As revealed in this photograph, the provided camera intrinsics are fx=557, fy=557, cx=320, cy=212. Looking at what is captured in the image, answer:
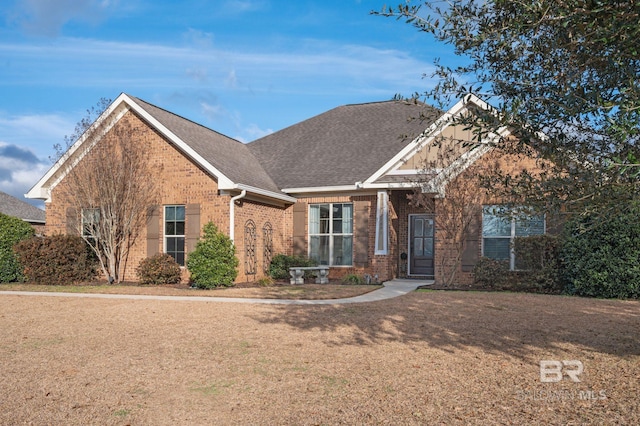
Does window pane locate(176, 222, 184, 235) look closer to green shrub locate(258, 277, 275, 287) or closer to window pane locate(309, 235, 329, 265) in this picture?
green shrub locate(258, 277, 275, 287)

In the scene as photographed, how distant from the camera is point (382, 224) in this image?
57.6ft

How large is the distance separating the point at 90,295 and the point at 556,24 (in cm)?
1299

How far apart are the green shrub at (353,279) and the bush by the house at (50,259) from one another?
8399 mm

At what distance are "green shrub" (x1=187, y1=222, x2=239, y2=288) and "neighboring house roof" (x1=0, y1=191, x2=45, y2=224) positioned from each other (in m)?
20.3

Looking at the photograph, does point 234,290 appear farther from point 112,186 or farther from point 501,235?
point 501,235

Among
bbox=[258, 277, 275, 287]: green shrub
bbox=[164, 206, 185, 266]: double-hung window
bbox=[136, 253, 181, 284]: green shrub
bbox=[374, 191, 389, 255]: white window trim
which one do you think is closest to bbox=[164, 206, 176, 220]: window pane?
bbox=[164, 206, 185, 266]: double-hung window

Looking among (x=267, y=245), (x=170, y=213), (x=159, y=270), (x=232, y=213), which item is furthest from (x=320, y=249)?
(x=159, y=270)

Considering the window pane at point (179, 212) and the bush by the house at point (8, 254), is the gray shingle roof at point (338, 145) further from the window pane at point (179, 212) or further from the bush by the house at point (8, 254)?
the bush by the house at point (8, 254)

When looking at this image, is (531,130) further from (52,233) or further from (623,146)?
(52,233)

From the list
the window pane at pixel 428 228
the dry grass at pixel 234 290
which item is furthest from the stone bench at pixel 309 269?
the window pane at pixel 428 228

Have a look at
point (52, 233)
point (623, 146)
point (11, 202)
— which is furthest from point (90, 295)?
point (11, 202)

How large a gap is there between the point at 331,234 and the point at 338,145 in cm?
418

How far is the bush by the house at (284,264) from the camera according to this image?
18406 millimetres

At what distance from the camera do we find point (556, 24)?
505 centimetres
